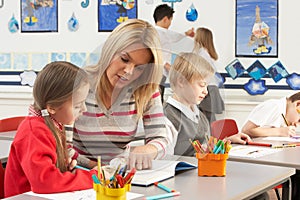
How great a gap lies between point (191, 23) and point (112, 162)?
351 cm

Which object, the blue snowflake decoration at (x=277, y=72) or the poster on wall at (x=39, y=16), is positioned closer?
the blue snowflake decoration at (x=277, y=72)

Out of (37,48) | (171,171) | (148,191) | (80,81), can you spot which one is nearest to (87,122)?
(80,81)

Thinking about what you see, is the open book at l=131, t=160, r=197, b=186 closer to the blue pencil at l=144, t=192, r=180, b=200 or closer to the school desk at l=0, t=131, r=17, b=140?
the blue pencil at l=144, t=192, r=180, b=200

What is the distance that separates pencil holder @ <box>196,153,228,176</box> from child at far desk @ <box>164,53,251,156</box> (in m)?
0.14

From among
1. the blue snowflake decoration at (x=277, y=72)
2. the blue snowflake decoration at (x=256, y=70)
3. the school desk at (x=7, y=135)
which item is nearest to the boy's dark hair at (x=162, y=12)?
the blue snowflake decoration at (x=256, y=70)

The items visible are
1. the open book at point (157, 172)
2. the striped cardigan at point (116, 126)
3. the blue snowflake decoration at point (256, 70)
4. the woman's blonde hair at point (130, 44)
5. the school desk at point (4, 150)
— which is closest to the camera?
the woman's blonde hair at point (130, 44)

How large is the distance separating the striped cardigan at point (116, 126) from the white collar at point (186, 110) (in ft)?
0.14

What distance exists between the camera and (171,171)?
6.84 ft

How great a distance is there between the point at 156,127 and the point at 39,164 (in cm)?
39

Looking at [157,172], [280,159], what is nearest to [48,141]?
[157,172]

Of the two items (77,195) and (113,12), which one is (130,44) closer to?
(77,195)

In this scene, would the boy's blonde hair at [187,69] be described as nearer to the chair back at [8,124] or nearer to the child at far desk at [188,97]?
the child at far desk at [188,97]

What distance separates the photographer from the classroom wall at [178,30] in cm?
490

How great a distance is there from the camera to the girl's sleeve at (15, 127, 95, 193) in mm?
1762
